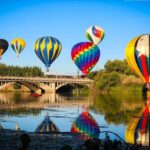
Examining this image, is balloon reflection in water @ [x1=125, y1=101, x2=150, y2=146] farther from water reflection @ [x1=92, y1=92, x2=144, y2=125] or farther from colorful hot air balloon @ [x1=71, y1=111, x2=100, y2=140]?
colorful hot air balloon @ [x1=71, y1=111, x2=100, y2=140]

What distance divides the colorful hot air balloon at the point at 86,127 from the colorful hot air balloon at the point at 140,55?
1045 cm

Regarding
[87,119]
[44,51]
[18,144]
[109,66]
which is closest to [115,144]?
[18,144]

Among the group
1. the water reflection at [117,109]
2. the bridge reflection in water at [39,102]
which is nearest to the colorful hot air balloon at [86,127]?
the water reflection at [117,109]

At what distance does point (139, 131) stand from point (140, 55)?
1755cm

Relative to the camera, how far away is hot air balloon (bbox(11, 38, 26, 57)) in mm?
81062

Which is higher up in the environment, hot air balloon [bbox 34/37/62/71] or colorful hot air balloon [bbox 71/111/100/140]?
hot air balloon [bbox 34/37/62/71]

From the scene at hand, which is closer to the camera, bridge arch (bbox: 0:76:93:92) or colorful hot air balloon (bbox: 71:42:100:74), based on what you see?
colorful hot air balloon (bbox: 71:42:100:74)

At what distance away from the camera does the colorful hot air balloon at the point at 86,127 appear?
23.1 m

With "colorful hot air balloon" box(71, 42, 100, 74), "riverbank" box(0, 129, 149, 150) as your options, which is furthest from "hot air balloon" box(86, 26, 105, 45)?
"riverbank" box(0, 129, 149, 150)

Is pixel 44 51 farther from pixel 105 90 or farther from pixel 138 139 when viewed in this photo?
pixel 138 139

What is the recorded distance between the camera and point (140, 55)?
40906 millimetres

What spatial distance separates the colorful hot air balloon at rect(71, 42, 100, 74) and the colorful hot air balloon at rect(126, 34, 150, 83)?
24830mm

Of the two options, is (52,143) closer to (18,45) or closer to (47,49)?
(47,49)

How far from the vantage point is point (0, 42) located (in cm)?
7488
